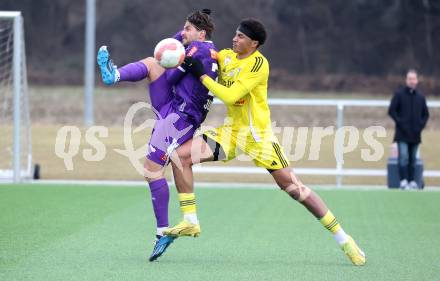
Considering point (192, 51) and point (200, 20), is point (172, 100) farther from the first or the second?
point (200, 20)

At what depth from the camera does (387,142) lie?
74.2 feet

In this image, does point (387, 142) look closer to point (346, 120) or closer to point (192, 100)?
point (346, 120)

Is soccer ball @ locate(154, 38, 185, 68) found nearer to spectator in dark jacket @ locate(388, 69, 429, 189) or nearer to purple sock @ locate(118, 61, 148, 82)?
purple sock @ locate(118, 61, 148, 82)

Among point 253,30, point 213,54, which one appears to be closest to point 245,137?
point 213,54

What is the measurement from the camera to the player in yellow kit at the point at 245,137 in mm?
7684

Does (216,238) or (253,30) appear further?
(216,238)

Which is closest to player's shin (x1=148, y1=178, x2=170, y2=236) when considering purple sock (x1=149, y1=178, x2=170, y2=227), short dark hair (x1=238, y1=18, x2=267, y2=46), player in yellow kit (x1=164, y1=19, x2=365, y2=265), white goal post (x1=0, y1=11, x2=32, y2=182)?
purple sock (x1=149, y1=178, x2=170, y2=227)

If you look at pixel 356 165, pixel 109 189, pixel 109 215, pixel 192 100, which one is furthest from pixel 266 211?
pixel 356 165

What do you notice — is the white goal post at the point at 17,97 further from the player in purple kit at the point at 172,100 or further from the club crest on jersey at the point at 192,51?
the club crest on jersey at the point at 192,51

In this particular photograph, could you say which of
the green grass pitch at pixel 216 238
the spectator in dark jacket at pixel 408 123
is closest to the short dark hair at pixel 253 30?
the green grass pitch at pixel 216 238

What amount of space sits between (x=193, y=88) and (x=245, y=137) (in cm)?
56

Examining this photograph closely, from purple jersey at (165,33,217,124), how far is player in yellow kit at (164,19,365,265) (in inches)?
4.5

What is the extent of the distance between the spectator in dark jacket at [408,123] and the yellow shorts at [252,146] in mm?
7770

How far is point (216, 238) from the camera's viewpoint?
9195 millimetres
